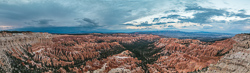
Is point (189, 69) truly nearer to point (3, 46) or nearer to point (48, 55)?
point (48, 55)

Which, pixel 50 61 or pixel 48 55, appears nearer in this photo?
pixel 50 61

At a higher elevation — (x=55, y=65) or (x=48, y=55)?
(x=48, y=55)

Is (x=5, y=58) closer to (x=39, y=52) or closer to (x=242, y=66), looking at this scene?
(x=39, y=52)

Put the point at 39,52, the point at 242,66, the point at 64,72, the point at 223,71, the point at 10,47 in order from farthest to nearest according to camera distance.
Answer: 1. the point at 39,52
2. the point at 10,47
3. the point at 64,72
4. the point at 223,71
5. the point at 242,66

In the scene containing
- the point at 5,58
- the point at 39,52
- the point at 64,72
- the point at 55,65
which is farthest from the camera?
the point at 39,52

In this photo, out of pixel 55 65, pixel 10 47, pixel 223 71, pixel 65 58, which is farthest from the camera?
pixel 65 58

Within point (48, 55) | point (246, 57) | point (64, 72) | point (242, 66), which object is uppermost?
point (246, 57)

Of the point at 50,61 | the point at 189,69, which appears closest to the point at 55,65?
the point at 50,61

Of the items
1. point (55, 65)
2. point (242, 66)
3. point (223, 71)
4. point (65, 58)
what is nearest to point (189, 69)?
point (223, 71)

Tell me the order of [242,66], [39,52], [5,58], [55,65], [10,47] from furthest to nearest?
[39,52] < [55,65] < [10,47] < [5,58] < [242,66]
